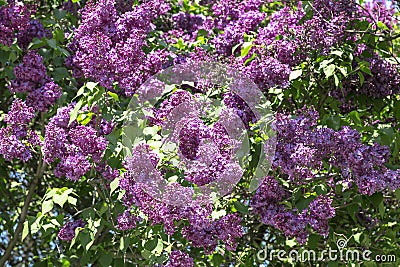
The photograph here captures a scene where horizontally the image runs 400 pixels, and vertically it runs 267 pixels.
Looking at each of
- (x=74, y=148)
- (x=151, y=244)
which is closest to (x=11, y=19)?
(x=74, y=148)

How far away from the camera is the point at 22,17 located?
348 centimetres

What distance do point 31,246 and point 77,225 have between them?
2182 millimetres

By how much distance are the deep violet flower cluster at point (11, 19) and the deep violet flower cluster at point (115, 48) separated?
422 millimetres

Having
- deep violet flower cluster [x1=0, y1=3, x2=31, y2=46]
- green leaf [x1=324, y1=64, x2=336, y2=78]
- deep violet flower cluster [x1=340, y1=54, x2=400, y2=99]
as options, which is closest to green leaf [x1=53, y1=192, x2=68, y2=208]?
deep violet flower cluster [x1=0, y1=3, x2=31, y2=46]

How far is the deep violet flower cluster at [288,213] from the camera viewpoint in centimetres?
298

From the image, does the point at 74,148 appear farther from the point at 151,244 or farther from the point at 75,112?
the point at 151,244

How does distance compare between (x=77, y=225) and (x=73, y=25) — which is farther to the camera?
(x=73, y=25)

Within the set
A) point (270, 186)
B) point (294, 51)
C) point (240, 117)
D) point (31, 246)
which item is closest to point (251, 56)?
point (294, 51)

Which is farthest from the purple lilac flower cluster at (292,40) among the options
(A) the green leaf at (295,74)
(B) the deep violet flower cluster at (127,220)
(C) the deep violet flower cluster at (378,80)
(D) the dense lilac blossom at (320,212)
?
(B) the deep violet flower cluster at (127,220)

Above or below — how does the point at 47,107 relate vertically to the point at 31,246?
above

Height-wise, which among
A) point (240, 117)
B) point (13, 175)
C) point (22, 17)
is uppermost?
point (22, 17)

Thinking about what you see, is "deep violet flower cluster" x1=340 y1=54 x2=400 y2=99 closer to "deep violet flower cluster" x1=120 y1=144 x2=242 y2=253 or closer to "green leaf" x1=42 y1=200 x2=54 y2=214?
"deep violet flower cluster" x1=120 y1=144 x2=242 y2=253

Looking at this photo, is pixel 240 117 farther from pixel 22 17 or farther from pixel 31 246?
pixel 31 246

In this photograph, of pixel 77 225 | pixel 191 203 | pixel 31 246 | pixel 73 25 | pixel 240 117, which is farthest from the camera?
pixel 31 246
